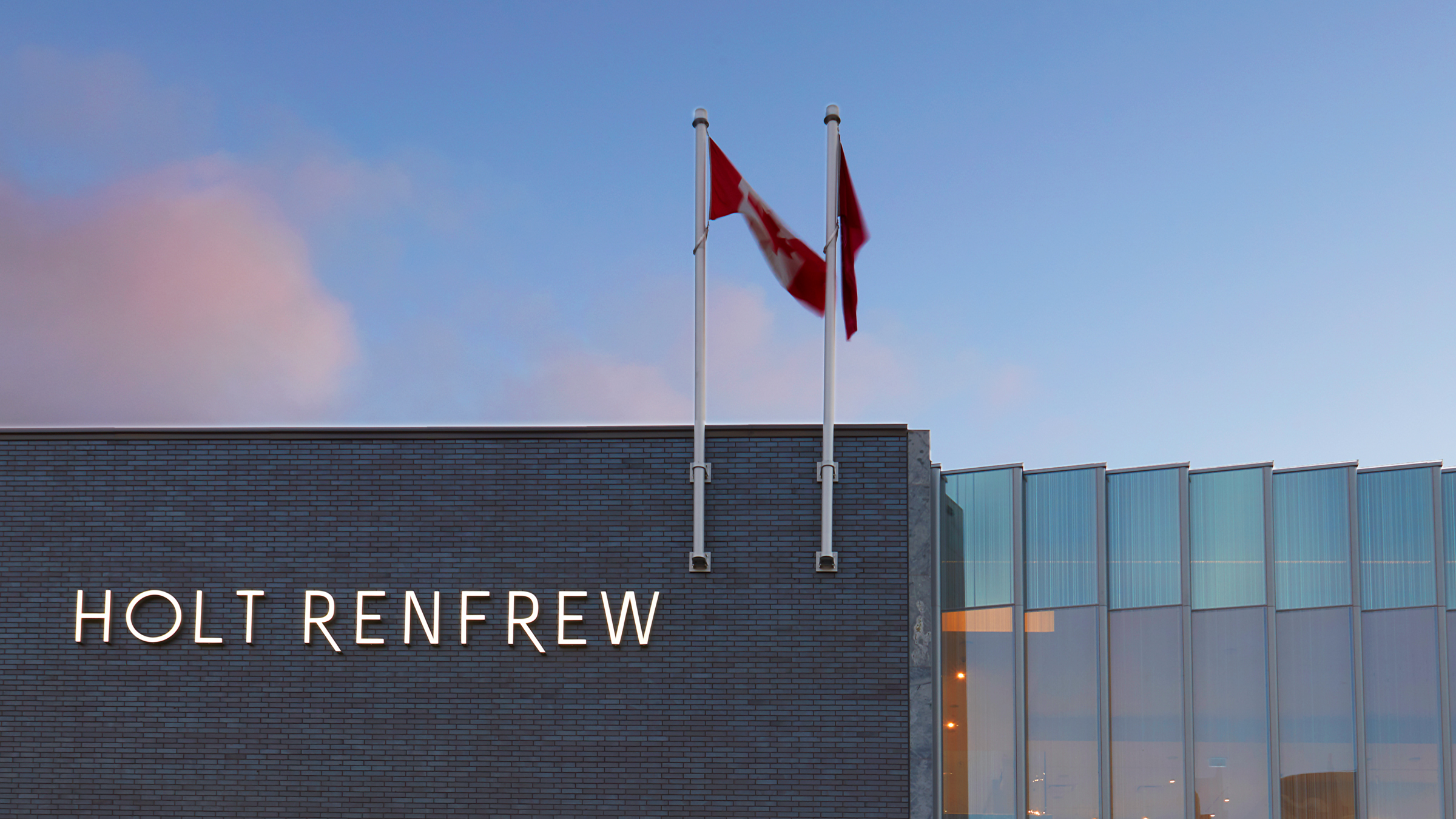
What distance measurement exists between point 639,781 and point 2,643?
8.35 m

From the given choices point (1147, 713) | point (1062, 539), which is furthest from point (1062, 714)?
point (1062, 539)

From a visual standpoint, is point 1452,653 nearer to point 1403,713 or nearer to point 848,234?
point 1403,713

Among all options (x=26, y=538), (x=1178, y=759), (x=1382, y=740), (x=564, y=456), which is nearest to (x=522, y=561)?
(x=564, y=456)

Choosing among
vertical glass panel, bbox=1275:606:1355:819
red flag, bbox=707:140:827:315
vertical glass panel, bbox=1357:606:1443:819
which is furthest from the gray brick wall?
vertical glass panel, bbox=1357:606:1443:819

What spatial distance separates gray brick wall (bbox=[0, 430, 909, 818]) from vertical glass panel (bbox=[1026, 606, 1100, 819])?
1.87m

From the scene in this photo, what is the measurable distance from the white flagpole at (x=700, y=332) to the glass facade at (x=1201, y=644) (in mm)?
3322

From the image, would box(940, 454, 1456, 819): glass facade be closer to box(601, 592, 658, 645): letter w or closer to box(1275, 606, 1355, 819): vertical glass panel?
box(1275, 606, 1355, 819): vertical glass panel

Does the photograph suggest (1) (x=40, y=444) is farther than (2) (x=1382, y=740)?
Yes

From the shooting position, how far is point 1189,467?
16.9m

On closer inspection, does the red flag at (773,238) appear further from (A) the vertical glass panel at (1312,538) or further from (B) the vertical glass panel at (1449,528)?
(B) the vertical glass panel at (1449,528)

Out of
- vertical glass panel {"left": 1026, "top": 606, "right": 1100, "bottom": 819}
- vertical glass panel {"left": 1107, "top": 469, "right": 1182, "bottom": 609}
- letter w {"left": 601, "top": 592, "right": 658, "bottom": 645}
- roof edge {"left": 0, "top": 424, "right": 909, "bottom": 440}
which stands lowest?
vertical glass panel {"left": 1026, "top": 606, "right": 1100, "bottom": 819}

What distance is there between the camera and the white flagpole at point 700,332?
15.9 metres

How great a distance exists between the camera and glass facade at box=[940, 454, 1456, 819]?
16.1 meters

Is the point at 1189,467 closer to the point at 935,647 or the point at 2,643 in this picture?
the point at 935,647
